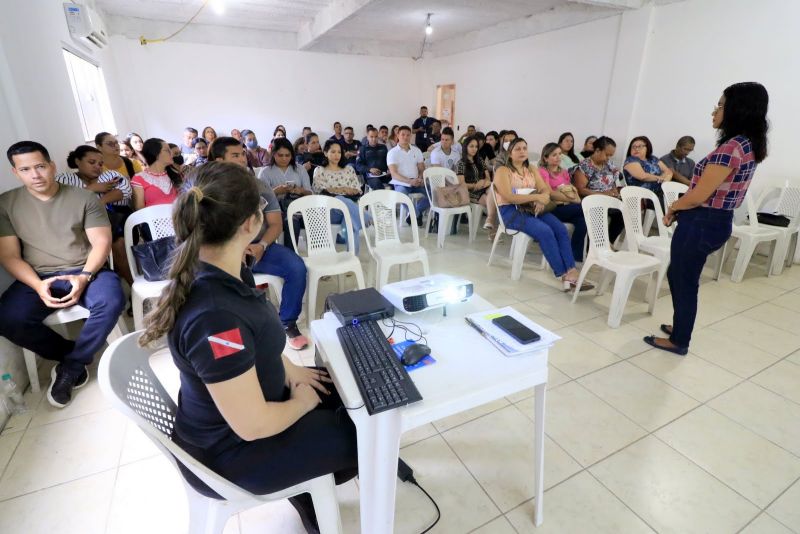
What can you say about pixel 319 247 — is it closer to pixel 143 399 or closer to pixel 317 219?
pixel 317 219

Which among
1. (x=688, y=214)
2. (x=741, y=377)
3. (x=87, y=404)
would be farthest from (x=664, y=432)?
(x=87, y=404)

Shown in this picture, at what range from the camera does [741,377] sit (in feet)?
6.59

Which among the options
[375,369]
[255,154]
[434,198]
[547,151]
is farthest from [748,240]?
[255,154]

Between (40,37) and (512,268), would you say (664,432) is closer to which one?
(512,268)

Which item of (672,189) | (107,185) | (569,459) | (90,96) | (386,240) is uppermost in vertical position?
(90,96)

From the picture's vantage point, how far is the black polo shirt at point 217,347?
2.48 ft

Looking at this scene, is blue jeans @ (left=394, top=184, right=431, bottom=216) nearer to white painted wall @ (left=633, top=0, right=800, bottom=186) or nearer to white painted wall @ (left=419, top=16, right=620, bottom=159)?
white painted wall @ (left=419, top=16, right=620, bottom=159)

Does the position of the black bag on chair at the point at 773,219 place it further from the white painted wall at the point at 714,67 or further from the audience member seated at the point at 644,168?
the audience member seated at the point at 644,168

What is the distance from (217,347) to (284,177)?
2748mm

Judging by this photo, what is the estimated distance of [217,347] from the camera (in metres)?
0.75

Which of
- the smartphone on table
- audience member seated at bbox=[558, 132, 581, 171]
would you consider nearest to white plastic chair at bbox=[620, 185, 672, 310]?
audience member seated at bbox=[558, 132, 581, 171]

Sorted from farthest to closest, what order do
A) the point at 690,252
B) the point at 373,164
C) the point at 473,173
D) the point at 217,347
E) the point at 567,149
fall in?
1. the point at 373,164
2. the point at 567,149
3. the point at 473,173
4. the point at 690,252
5. the point at 217,347

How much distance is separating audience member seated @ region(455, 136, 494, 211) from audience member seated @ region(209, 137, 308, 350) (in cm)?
255

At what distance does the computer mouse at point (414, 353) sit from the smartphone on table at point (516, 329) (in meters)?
0.25
